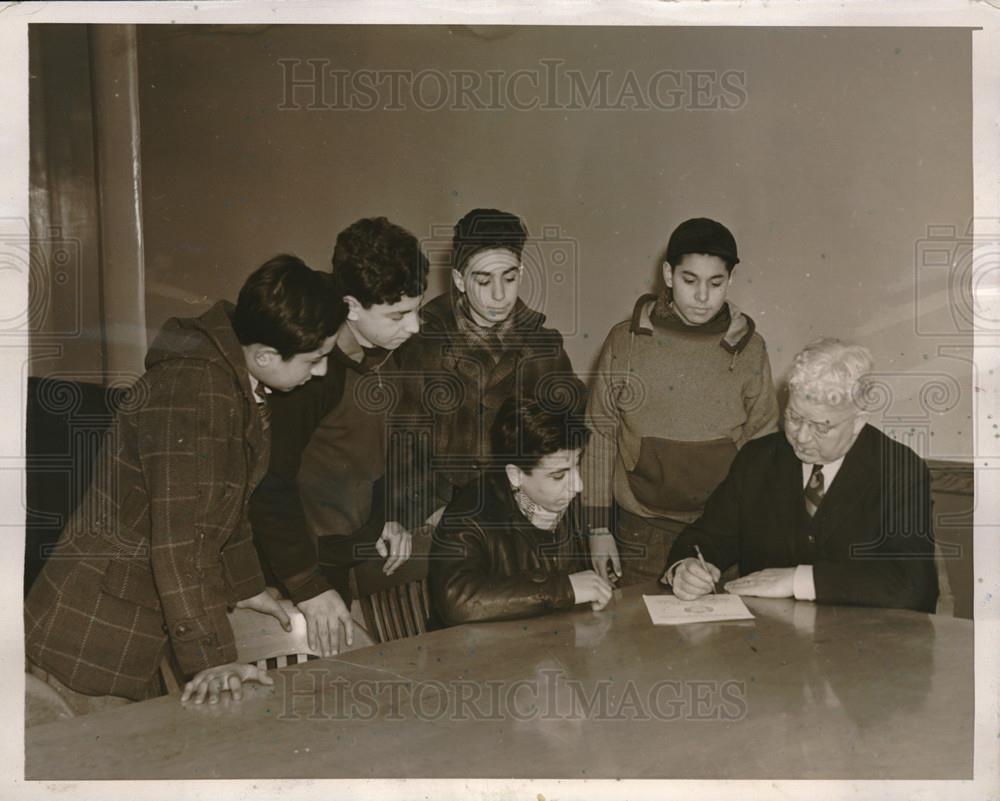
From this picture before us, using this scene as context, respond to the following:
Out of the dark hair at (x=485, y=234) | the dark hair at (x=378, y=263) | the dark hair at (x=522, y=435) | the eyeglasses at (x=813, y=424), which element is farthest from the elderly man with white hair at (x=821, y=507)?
the dark hair at (x=378, y=263)

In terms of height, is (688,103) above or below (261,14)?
below

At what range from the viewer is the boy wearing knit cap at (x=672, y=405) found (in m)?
2.63

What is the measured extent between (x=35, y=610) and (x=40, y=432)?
448 millimetres

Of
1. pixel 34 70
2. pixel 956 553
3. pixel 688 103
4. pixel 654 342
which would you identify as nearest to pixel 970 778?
pixel 956 553

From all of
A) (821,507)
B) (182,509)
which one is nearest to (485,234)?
(182,509)

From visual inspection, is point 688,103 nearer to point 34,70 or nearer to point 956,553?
point 956,553

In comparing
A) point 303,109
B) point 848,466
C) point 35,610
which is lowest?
point 35,610

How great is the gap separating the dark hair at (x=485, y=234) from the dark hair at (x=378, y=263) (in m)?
0.09

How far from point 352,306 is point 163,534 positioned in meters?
0.72

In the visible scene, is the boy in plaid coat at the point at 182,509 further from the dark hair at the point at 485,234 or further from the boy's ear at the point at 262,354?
the dark hair at the point at 485,234

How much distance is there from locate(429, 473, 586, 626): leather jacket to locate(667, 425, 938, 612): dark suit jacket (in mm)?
301

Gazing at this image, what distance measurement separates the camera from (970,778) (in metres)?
2.59

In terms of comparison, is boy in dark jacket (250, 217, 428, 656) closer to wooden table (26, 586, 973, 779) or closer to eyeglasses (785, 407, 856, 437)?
wooden table (26, 586, 973, 779)

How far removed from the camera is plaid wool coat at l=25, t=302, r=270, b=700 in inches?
97.4
